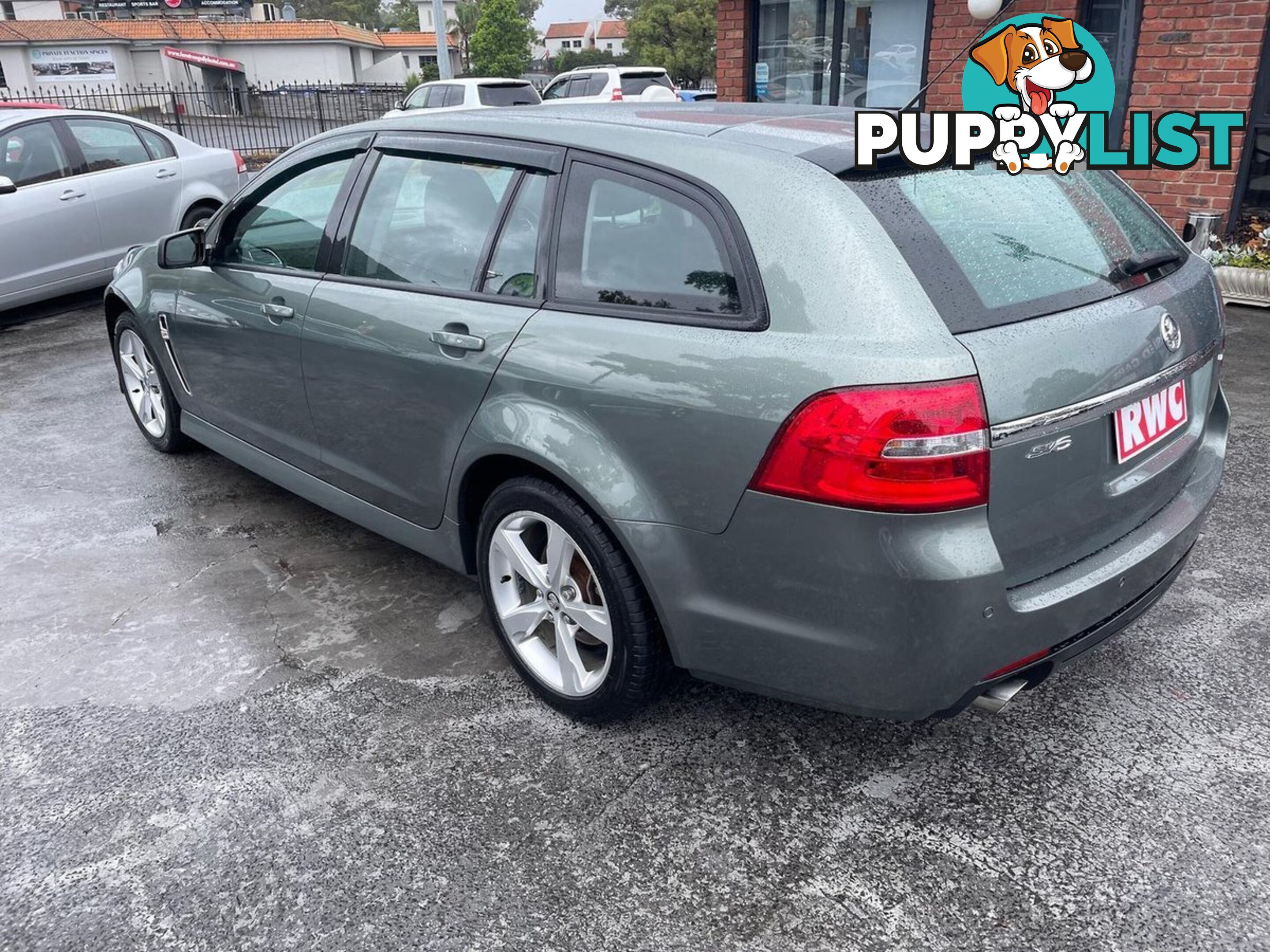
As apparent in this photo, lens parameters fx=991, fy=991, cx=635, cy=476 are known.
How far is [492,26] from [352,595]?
236ft

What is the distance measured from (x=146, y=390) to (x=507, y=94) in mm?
14479

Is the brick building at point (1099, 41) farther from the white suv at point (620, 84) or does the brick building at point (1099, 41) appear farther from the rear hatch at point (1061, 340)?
the white suv at point (620, 84)

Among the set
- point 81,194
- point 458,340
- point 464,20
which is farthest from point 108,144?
point 464,20

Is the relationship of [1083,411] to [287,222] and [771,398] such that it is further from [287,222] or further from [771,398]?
[287,222]

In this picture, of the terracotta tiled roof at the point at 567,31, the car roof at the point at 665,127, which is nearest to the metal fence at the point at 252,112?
the car roof at the point at 665,127

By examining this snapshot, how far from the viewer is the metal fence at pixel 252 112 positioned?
2234 cm

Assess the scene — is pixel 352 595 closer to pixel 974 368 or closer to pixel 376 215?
pixel 376 215

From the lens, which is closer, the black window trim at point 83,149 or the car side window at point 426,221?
the car side window at point 426,221

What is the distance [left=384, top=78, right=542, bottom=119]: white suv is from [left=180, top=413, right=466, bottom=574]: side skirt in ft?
46.5

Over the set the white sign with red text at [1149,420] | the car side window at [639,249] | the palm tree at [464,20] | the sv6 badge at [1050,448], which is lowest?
the white sign with red text at [1149,420]

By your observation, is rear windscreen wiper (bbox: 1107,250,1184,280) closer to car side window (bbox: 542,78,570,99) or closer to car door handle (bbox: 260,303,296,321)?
car door handle (bbox: 260,303,296,321)

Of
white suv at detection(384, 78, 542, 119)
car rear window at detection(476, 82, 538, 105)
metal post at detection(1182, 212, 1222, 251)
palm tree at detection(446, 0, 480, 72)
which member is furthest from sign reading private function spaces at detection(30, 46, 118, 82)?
metal post at detection(1182, 212, 1222, 251)

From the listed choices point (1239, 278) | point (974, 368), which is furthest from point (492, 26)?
point (974, 368)

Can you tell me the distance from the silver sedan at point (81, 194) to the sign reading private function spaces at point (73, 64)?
66.3 metres
